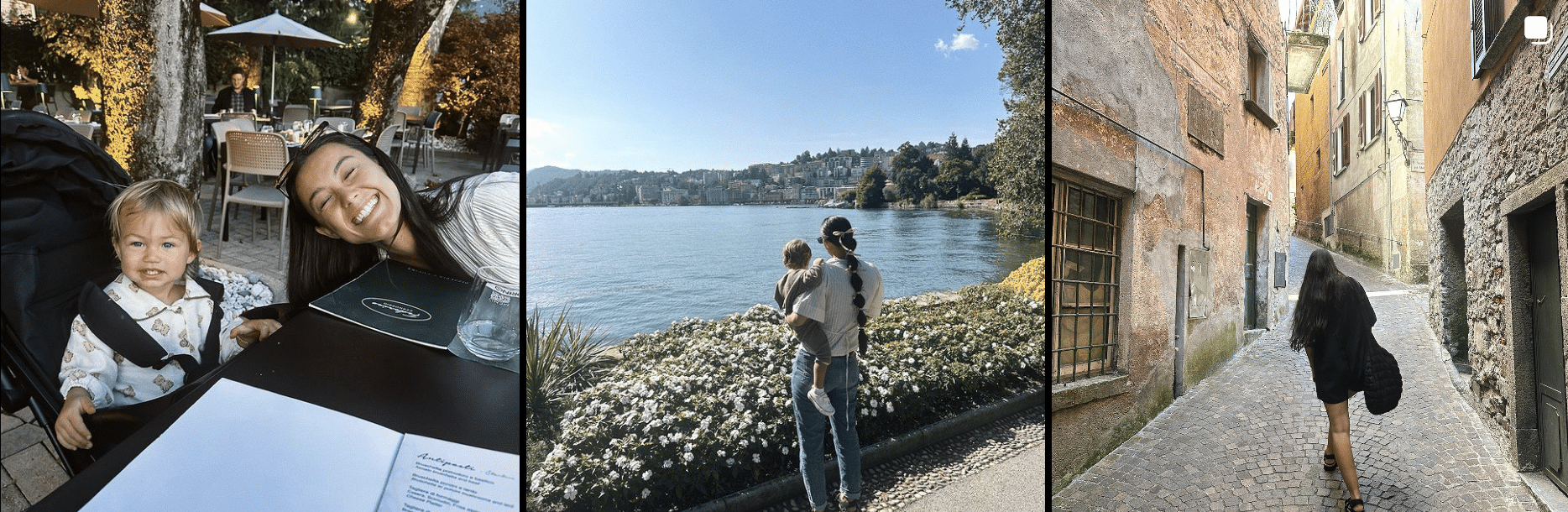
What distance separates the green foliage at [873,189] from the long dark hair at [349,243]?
157 cm

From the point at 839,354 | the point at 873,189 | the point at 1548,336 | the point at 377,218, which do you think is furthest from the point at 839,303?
the point at 1548,336

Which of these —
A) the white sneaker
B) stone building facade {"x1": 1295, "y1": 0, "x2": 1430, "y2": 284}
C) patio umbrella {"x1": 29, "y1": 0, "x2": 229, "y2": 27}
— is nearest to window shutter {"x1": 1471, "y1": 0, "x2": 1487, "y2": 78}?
stone building facade {"x1": 1295, "y1": 0, "x2": 1430, "y2": 284}

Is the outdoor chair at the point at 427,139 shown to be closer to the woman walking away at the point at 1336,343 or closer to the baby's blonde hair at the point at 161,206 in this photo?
the baby's blonde hair at the point at 161,206

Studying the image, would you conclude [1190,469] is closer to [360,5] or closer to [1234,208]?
[1234,208]

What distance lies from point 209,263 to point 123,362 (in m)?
0.51

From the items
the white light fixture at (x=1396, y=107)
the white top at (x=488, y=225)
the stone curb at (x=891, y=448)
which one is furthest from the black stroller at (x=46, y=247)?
the white light fixture at (x=1396, y=107)

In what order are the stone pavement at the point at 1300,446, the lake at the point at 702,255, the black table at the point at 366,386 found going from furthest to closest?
the black table at the point at 366,386 < the lake at the point at 702,255 < the stone pavement at the point at 1300,446

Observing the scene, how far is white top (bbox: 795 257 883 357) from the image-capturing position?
2.93m

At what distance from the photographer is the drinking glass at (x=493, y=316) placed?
3143 millimetres

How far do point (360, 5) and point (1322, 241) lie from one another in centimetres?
364

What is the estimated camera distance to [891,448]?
3.05m

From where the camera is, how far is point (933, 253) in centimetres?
308

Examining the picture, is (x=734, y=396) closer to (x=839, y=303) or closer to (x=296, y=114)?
(x=839, y=303)

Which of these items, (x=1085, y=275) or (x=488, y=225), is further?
(x=488, y=225)
